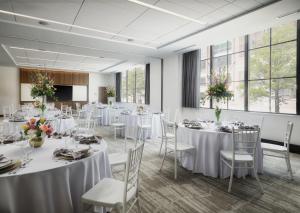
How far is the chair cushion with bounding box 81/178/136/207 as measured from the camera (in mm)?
1668

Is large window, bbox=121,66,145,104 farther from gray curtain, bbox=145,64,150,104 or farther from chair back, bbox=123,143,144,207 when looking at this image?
chair back, bbox=123,143,144,207

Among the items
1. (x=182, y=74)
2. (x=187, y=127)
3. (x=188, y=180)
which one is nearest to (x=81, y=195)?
(x=188, y=180)

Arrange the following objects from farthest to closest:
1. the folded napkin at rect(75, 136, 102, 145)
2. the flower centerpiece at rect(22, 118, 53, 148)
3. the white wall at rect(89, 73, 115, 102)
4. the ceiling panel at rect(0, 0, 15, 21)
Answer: the white wall at rect(89, 73, 115, 102) → the ceiling panel at rect(0, 0, 15, 21) → the folded napkin at rect(75, 136, 102, 145) → the flower centerpiece at rect(22, 118, 53, 148)

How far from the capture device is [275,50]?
579 centimetres

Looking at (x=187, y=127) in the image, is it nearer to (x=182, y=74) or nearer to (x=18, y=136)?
(x=18, y=136)

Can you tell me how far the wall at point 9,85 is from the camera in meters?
12.1

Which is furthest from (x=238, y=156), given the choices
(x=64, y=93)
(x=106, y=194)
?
(x=64, y=93)

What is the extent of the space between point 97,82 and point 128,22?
11146 mm

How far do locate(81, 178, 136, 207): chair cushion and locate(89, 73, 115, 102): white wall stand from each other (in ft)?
45.5

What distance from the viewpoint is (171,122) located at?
15.0 feet

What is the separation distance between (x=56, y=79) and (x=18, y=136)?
12.2 metres

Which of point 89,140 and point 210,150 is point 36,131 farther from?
point 210,150

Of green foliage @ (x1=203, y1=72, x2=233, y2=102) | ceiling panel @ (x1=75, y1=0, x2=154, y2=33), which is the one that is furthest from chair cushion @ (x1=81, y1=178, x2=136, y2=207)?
ceiling panel @ (x1=75, y1=0, x2=154, y2=33)

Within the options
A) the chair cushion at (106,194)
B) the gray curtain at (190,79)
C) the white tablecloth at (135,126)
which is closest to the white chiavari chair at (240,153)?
the chair cushion at (106,194)
